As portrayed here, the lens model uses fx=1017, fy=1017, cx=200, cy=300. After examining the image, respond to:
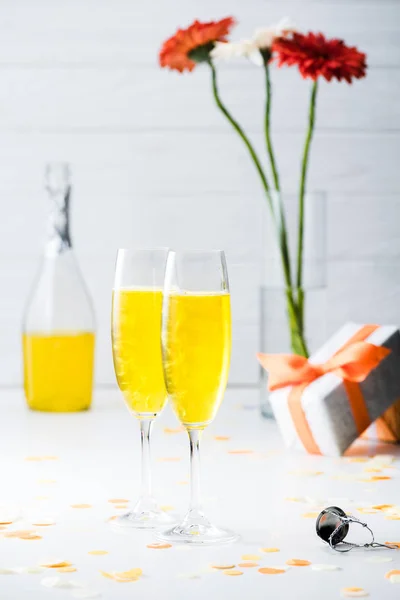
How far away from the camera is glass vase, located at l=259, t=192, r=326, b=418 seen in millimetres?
1648

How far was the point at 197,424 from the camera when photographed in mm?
976

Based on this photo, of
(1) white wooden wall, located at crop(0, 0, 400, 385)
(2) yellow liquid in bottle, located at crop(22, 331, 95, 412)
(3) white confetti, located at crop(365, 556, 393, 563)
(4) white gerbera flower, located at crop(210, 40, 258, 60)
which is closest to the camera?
(3) white confetti, located at crop(365, 556, 393, 563)

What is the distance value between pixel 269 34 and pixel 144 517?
35.5 inches

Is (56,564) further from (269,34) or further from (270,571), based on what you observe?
(269,34)

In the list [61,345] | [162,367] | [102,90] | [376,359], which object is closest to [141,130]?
[102,90]

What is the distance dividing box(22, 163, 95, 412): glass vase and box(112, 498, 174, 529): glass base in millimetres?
709

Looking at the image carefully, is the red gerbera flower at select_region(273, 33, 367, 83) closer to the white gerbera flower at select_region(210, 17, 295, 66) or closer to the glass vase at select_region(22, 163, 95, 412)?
the white gerbera flower at select_region(210, 17, 295, 66)

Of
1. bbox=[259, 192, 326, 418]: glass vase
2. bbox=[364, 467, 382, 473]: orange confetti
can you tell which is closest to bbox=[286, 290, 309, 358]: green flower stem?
bbox=[259, 192, 326, 418]: glass vase

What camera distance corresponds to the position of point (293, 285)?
167 centimetres

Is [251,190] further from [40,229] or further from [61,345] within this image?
[61,345]

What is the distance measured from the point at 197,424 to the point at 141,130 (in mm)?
1336

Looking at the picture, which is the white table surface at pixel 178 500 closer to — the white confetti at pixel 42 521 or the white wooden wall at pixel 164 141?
the white confetti at pixel 42 521

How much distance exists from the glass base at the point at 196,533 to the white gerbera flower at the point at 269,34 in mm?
916

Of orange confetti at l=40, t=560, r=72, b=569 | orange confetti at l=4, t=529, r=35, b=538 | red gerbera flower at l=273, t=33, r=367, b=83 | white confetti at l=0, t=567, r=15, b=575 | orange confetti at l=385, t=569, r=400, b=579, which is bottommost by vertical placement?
orange confetti at l=4, t=529, r=35, b=538
